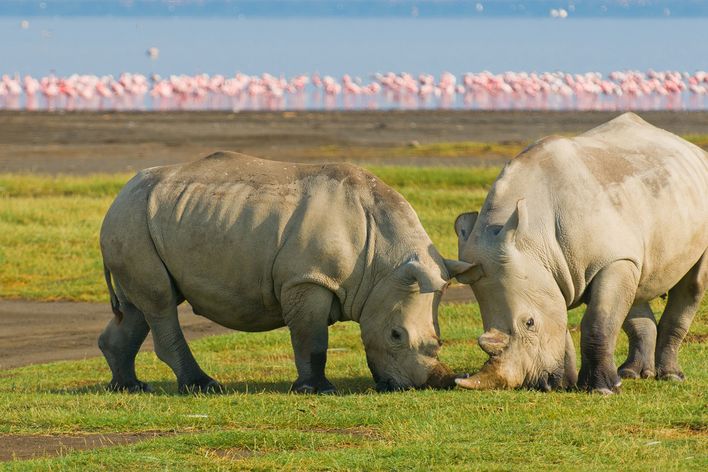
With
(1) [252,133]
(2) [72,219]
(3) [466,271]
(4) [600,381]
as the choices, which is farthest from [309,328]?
(1) [252,133]

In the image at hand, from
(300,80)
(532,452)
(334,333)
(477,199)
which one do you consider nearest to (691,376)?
(532,452)

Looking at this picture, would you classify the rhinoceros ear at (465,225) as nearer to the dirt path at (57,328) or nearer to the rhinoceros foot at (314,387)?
the rhinoceros foot at (314,387)

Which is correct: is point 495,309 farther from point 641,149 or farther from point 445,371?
point 641,149

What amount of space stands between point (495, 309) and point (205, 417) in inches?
95.4

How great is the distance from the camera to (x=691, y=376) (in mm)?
13156

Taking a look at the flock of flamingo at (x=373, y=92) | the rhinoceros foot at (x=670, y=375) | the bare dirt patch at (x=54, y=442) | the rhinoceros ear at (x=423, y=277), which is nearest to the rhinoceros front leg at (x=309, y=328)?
the rhinoceros ear at (x=423, y=277)

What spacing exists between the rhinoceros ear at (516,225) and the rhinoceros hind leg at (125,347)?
3503 mm

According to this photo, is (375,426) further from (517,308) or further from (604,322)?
(604,322)

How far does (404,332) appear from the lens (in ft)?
40.4

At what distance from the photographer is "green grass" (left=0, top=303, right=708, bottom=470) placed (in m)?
9.30

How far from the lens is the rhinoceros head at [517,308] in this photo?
11664 millimetres

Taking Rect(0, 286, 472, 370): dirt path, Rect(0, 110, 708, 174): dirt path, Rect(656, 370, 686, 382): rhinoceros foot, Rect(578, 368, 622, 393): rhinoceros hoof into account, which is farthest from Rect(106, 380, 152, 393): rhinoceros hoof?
Rect(0, 110, 708, 174): dirt path

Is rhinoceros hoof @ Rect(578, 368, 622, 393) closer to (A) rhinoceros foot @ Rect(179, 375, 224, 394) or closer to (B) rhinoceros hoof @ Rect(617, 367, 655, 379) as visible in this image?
(B) rhinoceros hoof @ Rect(617, 367, 655, 379)

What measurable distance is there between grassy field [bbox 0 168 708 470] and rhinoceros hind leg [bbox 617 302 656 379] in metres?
0.38
